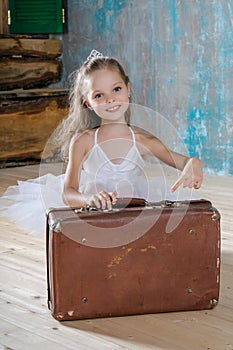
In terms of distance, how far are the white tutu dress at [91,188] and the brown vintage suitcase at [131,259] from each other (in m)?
0.67

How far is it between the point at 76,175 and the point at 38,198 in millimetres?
1006

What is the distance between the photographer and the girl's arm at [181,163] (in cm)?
201

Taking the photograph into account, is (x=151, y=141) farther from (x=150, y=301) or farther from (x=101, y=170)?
(x=150, y=301)

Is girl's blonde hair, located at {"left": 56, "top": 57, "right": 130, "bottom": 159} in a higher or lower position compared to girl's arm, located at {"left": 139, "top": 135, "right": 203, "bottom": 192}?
higher

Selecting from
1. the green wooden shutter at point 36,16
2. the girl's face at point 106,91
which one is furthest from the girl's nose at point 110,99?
the green wooden shutter at point 36,16

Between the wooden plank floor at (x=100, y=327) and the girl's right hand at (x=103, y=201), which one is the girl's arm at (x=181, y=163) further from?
the wooden plank floor at (x=100, y=327)

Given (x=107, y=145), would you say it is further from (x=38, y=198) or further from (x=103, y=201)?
(x=38, y=198)

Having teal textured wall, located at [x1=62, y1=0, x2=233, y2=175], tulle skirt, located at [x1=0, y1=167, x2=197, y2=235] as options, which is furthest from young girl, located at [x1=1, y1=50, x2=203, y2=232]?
teal textured wall, located at [x1=62, y1=0, x2=233, y2=175]

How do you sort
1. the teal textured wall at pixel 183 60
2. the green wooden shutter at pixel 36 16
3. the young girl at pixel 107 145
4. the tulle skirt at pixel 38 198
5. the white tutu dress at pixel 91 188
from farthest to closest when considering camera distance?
the green wooden shutter at pixel 36 16
the teal textured wall at pixel 183 60
the tulle skirt at pixel 38 198
the white tutu dress at pixel 91 188
the young girl at pixel 107 145

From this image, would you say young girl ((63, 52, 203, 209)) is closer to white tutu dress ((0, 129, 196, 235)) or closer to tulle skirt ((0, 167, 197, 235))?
white tutu dress ((0, 129, 196, 235))

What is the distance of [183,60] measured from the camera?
→ 4355mm

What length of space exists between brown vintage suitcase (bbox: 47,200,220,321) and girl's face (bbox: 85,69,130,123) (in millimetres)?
565

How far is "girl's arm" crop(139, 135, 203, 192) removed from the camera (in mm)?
2010

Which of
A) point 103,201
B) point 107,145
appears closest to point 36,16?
point 107,145
